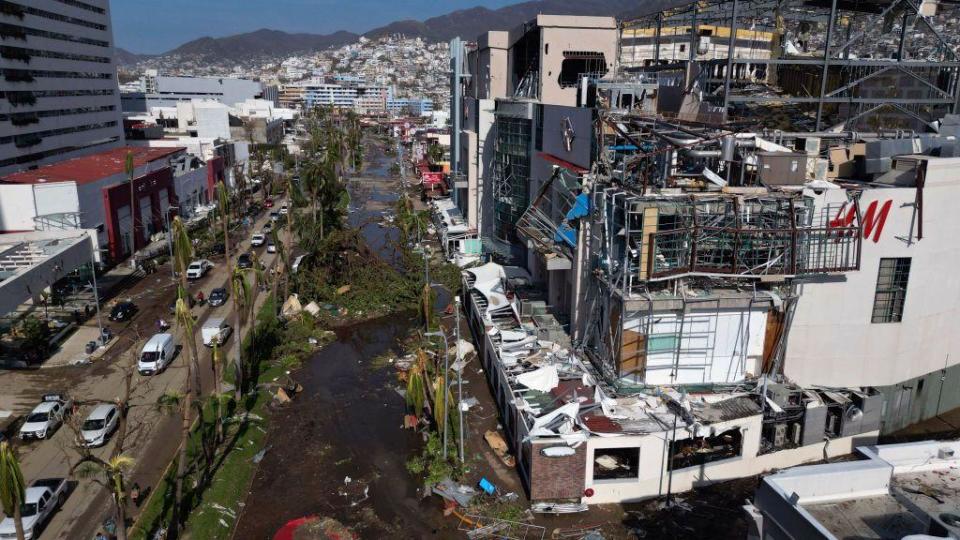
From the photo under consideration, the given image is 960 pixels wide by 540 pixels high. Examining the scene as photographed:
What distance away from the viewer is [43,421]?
21312 millimetres

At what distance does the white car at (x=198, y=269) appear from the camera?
38344 mm

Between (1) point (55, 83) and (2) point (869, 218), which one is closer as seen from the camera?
(2) point (869, 218)

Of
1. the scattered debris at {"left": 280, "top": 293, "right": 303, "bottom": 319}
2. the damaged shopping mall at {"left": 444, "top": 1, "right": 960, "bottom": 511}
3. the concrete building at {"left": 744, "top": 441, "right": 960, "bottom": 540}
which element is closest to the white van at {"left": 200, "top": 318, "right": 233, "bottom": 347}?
the scattered debris at {"left": 280, "top": 293, "right": 303, "bottom": 319}

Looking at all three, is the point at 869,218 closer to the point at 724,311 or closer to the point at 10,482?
the point at 724,311

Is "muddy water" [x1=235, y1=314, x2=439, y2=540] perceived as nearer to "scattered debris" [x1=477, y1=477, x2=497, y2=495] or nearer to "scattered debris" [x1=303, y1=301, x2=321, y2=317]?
"scattered debris" [x1=477, y1=477, x2=497, y2=495]

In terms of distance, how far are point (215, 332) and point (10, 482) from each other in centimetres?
1696

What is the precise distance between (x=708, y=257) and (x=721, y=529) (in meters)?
8.17

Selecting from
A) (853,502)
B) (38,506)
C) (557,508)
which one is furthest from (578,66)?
(38,506)

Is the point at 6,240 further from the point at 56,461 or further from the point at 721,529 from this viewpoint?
the point at 721,529

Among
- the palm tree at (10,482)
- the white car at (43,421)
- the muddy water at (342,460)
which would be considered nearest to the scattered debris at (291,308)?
the muddy water at (342,460)

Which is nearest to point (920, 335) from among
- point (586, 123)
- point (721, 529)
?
point (721, 529)

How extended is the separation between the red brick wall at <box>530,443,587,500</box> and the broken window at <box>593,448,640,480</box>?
4.54 feet

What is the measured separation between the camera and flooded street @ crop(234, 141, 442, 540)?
1806 cm

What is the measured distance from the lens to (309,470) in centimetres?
2030
